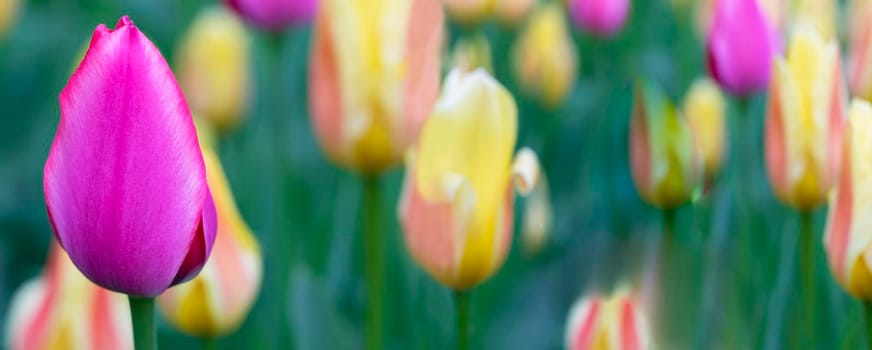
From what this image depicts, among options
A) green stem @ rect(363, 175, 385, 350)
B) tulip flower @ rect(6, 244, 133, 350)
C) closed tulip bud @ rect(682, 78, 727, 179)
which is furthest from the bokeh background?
tulip flower @ rect(6, 244, 133, 350)

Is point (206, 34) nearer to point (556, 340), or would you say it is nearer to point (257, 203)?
point (257, 203)

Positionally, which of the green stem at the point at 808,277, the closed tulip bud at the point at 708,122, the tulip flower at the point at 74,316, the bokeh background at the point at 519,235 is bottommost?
the bokeh background at the point at 519,235

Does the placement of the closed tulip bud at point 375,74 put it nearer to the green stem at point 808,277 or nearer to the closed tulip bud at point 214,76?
→ the green stem at point 808,277

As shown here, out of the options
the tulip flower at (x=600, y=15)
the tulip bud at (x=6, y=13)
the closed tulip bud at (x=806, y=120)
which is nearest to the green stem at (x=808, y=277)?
the closed tulip bud at (x=806, y=120)

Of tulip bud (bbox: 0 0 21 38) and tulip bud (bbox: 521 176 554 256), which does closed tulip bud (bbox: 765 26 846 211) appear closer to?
tulip bud (bbox: 521 176 554 256)

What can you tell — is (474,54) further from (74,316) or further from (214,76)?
(74,316)

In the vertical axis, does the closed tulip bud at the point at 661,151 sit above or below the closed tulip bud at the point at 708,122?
above

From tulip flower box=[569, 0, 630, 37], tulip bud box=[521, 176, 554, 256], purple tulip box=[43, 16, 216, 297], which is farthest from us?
tulip flower box=[569, 0, 630, 37]

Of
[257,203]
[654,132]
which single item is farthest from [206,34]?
[654,132]
